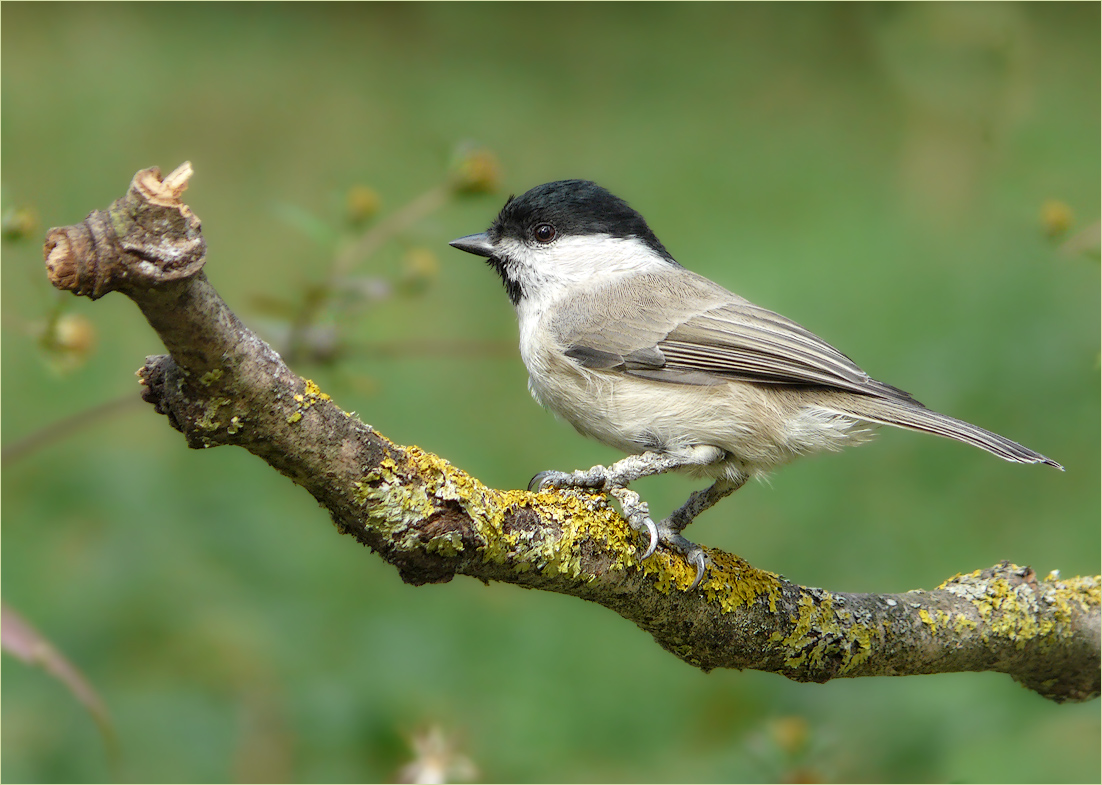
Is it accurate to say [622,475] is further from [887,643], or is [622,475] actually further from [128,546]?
[128,546]

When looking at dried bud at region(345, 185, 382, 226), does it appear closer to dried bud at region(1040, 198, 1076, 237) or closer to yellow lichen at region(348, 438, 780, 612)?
yellow lichen at region(348, 438, 780, 612)

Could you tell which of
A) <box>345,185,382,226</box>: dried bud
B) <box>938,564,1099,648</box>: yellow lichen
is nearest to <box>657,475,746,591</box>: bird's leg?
<box>938,564,1099,648</box>: yellow lichen

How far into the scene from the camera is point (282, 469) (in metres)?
1.49

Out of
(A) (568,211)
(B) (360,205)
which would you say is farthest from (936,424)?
(B) (360,205)

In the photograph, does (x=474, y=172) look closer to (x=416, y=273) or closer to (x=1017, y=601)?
(x=416, y=273)

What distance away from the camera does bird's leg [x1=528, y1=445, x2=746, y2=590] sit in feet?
6.38

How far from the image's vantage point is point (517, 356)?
3900 mm

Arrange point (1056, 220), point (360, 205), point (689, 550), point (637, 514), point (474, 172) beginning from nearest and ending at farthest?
point (637, 514), point (689, 550), point (1056, 220), point (474, 172), point (360, 205)

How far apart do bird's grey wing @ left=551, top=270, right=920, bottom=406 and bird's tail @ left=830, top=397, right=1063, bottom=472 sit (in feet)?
0.13

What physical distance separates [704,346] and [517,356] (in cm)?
156

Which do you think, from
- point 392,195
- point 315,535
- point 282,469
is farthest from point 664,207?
point 282,469

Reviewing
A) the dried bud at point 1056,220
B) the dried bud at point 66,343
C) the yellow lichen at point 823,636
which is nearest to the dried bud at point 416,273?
the dried bud at point 66,343

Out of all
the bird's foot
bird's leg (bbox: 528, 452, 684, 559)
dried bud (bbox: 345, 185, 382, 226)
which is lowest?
the bird's foot

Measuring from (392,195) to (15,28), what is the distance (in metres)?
2.31
